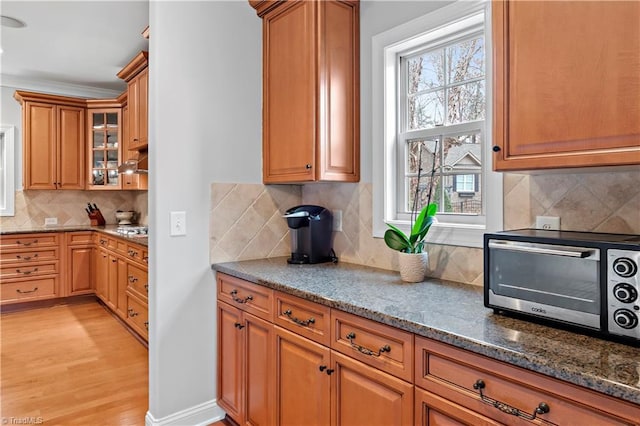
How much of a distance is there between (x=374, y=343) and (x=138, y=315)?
284cm

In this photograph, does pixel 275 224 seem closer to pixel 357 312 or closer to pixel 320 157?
pixel 320 157

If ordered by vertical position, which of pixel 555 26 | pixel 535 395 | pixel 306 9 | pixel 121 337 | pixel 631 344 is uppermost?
pixel 306 9

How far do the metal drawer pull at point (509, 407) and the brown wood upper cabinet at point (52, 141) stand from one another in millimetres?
5397

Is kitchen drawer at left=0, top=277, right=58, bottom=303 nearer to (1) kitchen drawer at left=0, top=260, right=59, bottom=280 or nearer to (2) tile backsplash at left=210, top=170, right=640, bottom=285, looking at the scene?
(1) kitchen drawer at left=0, top=260, right=59, bottom=280

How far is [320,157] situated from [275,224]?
26.0 inches

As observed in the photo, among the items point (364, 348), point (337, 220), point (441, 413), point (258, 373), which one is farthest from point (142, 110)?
point (441, 413)

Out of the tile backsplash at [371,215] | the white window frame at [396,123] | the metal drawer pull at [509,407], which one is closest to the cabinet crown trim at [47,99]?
the tile backsplash at [371,215]

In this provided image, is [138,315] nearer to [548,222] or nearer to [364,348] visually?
[364,348]

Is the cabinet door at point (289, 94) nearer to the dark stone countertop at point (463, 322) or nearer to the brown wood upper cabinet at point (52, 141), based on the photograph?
the dark stone countertop at point (463, 322)

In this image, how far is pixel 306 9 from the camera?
2.17 metres

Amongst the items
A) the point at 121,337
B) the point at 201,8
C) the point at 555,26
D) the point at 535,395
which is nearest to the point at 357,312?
the point at 535,395

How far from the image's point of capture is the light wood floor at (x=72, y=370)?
2.46m

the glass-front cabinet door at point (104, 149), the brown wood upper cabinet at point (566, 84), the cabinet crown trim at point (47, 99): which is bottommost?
the brown wood upper cabinet at point (566, 84)

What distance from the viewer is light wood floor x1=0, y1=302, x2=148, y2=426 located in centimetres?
246
